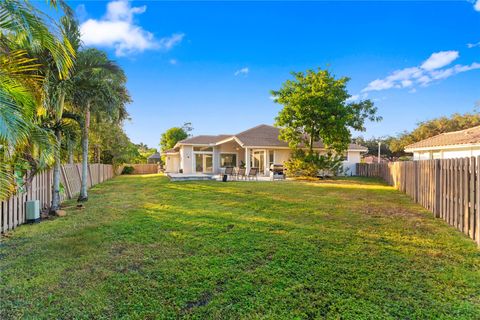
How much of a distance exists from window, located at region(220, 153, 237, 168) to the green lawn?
19600 millimetres

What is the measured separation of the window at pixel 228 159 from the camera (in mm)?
26398

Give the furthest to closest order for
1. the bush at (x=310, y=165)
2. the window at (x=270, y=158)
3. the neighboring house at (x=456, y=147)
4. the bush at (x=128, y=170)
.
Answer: the bush at (x=128, y=170), the window at (x=270, y=158), the bush at (x=310, y=165), the neighboring house at (x=456, y=147)

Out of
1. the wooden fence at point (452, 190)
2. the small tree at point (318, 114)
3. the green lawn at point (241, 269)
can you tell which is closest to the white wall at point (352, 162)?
the small tree at point (318, 114)

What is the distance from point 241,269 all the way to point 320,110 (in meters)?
16.2

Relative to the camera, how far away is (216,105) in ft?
107

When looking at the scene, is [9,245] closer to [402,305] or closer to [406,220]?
[402,305]

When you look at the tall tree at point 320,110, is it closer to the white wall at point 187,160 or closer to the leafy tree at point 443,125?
the white wall at point 187,160

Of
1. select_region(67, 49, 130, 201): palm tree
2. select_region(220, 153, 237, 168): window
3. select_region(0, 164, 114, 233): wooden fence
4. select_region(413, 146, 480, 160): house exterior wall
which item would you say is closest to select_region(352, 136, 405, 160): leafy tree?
select_region(413, 146, 480, 160): house exterior wall

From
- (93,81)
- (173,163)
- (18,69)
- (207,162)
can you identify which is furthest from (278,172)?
(173,163)

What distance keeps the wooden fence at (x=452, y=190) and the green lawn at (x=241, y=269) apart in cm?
Answer: 34

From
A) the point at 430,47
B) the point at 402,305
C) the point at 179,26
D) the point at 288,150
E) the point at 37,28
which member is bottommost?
the point at 402,305

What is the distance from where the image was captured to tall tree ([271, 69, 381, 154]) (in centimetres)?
1797

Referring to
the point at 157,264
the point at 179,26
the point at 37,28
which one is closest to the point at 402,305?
the point at 157,264

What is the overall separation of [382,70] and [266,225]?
18503mm
